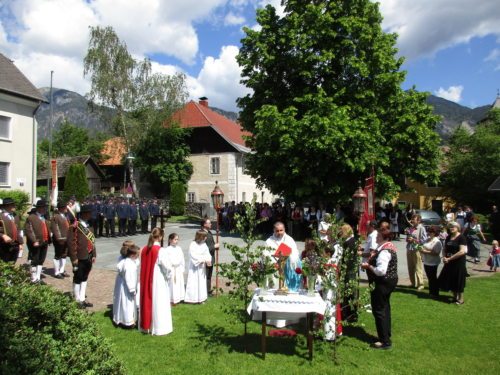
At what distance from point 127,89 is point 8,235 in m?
27.9

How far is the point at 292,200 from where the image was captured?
22.3m

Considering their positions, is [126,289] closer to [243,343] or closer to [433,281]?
[243,343]

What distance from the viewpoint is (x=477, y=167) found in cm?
3691

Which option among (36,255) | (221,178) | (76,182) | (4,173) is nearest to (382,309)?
(36,255)

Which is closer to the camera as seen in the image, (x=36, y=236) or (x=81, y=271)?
(x=81, y=271)

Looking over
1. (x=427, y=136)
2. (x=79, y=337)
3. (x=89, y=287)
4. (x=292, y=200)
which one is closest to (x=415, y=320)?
(x=79, y=337)

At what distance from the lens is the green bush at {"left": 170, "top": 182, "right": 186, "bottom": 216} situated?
37.2m

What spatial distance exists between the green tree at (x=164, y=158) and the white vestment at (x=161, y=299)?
1204 inches

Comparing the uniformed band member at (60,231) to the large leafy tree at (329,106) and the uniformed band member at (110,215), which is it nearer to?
the uniformed band member at (110,215)

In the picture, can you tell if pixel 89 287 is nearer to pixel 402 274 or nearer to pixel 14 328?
pixel 14 328

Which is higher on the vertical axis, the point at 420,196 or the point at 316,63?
the point at 316,63

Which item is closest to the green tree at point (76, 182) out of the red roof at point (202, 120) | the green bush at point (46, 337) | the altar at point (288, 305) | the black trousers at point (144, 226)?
the red roof at point (202, 120)

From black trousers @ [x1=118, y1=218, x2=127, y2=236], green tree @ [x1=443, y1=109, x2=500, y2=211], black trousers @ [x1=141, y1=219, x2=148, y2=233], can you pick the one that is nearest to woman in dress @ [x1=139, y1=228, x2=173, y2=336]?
black trousers @ [x1=118, y1=218, x2=127, y2=236]

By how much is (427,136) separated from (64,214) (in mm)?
17958
